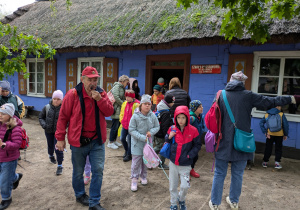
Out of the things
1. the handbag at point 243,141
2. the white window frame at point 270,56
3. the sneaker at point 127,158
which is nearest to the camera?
the handbag at point 243,141

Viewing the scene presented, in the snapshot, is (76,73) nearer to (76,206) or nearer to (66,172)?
(66,172)

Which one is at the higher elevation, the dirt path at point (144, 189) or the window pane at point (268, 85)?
the window pane at point (268, 85)

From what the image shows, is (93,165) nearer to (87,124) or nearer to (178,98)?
(87,124)

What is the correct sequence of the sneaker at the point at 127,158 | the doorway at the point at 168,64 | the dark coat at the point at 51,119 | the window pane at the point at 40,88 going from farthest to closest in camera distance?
the window pane at the point at 40,88 < the doorway at the point at 168,64 < the sneaker at the point at 127,158 < the dark coat at the point at 51,119

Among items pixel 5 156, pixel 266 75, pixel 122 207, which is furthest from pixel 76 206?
pixel 266 75

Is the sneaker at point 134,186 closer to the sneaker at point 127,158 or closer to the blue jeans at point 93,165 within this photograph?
the blue jeans at point 93,165

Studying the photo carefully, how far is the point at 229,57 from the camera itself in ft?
18.8

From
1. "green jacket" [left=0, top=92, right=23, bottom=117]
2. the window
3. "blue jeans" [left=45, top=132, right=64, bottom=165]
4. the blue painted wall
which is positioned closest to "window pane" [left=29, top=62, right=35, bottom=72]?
the window

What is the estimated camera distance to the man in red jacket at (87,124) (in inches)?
109

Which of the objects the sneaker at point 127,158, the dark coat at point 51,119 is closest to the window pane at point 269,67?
the sneaker at point 127,158

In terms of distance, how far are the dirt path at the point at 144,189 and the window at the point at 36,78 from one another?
18.6ft

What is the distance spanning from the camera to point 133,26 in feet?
23.6

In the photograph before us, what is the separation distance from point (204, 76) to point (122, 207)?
4.26 meters

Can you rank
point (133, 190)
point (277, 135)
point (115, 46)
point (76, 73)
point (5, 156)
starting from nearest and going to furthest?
1. point (5, 156)
2. point (133, 190)
3. point (277, 135)
4. point (115, 46)
5. point (76, 73)
